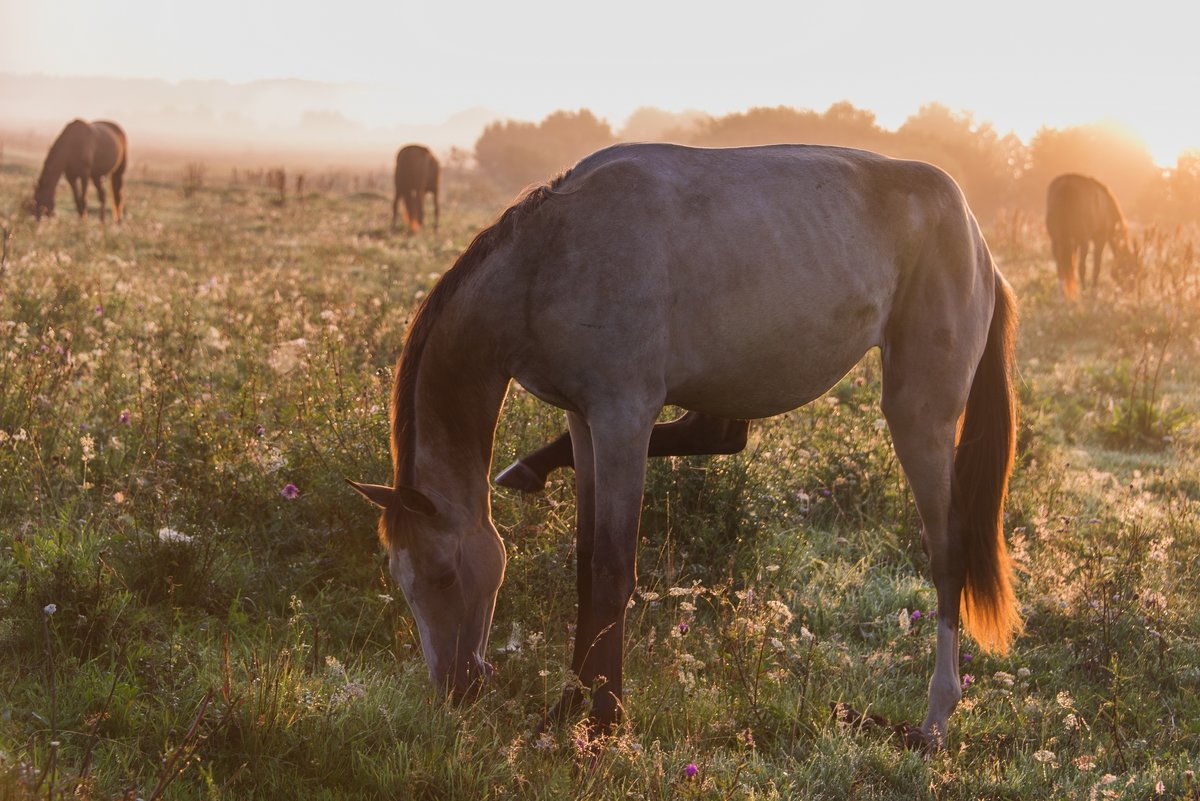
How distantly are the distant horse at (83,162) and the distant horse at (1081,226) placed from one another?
54.4 feet

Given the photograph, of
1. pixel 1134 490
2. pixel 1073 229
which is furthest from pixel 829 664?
pixel 1073 229

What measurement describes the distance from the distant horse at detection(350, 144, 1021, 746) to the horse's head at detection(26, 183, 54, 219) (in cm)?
1579

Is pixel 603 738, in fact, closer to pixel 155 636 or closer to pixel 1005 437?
pixel 155 636

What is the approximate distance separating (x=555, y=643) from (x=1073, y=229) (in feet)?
42.1

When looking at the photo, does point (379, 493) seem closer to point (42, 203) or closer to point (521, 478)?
point (521, 478)

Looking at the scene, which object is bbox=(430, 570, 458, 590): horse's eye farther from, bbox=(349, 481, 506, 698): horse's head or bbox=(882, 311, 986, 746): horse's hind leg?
bbox=(882, 311, 986, 746): horse's hind leg

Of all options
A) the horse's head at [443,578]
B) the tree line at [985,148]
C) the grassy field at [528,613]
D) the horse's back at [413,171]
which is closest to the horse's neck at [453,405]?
the horse's head at [443,578]

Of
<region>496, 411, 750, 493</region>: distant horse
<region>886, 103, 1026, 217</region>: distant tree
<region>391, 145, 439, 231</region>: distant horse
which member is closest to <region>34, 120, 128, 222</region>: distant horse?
<region>391, 145, 439, 231</region>: distant horse

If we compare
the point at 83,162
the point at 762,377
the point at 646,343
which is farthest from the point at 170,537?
the point at 83,162

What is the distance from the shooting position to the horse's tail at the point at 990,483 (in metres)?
3.65

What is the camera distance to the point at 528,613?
3713 millimetres

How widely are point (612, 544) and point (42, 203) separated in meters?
18.1

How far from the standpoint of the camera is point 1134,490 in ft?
19.0

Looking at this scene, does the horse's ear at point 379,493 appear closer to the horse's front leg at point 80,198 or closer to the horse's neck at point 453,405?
the horse's neck at point 453,405
